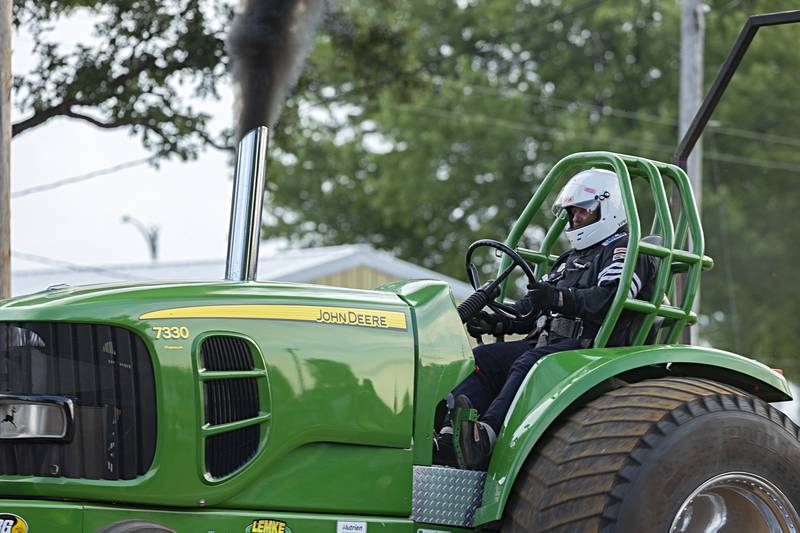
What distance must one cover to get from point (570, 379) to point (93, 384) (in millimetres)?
1937

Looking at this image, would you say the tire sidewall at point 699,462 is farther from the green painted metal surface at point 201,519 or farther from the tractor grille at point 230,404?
the tractor grille at point 230,404

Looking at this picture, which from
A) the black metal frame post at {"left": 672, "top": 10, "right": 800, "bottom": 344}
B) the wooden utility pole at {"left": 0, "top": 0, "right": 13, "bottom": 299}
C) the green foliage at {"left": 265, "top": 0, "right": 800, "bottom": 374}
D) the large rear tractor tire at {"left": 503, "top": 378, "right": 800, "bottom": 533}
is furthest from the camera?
the green foliage at {"left": 265, "top": 0, "right": 800, "bottom": 374}

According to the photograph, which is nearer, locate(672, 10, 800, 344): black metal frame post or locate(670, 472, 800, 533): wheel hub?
locate(670, 472, 800, 533): wheel hub

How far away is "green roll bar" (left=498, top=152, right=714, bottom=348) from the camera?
5746mm

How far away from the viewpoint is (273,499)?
4980mm

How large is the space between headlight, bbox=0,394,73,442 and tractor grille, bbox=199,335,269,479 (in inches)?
20.5

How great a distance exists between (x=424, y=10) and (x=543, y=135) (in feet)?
18.3

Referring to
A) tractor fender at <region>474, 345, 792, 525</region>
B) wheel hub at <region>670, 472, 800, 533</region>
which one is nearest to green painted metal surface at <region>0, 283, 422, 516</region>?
tractor fender at <region>474, 345, 792, 525</region>

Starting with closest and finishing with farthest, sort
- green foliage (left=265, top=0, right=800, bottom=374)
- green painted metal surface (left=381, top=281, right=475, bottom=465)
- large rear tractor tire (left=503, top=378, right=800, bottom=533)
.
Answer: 1. large rear tractor tire (left=503, top=378, right=800, bottom=533)
2. green painted metal surface (left=381, top=281, right=475, bottom=465)
3. green foliage (left=265, top=0, right=800, bottom=374)

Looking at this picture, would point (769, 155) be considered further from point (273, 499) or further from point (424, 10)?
point (273, 499)

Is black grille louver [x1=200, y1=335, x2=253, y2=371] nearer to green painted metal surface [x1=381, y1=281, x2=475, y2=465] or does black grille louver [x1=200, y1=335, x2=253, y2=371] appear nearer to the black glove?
green painted metal surface [x1=381, y1=281, x2=475, y2=465]

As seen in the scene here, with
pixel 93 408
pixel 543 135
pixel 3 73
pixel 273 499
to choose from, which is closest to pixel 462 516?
pixel 273 499

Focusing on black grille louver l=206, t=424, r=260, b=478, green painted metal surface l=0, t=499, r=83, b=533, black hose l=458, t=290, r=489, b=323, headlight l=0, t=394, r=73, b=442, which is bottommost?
green painted metal surface l=0, t=499, r=83, b=533

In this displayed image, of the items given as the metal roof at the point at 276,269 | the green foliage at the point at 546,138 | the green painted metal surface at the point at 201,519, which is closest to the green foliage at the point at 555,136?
the green foliage at the point at 546,138
